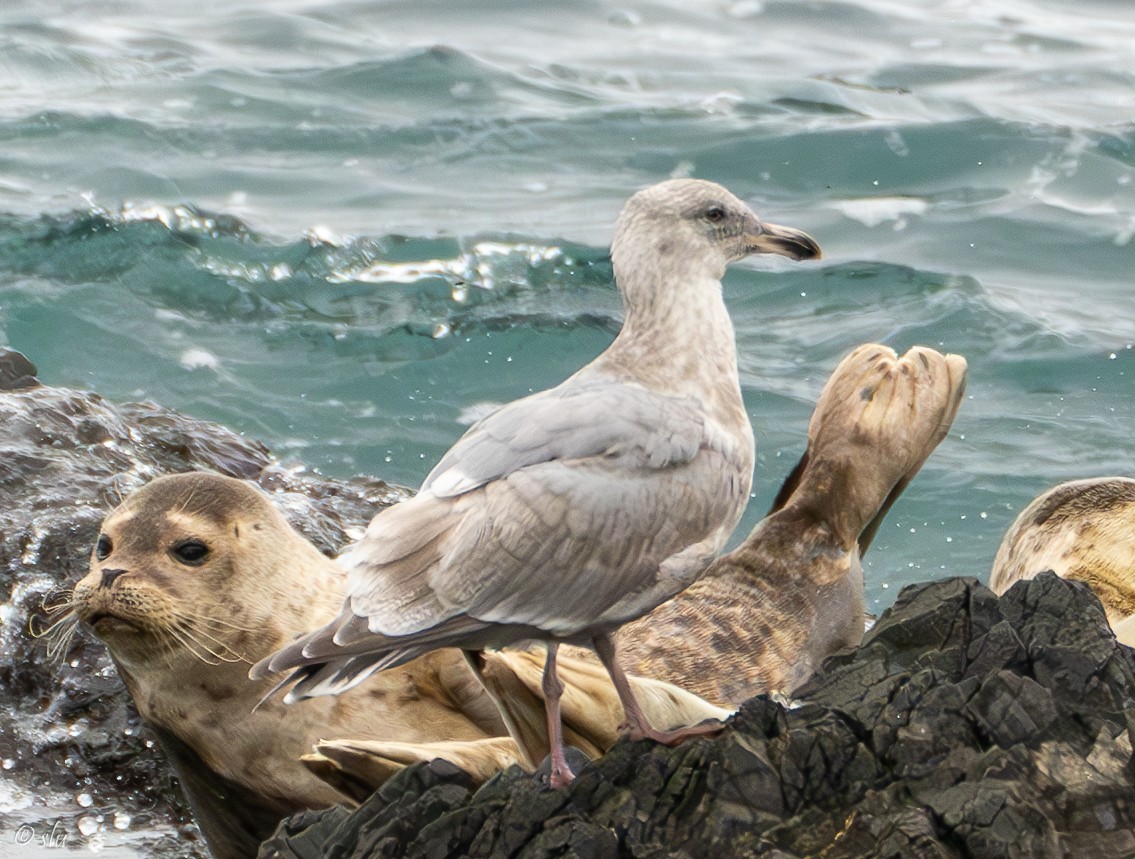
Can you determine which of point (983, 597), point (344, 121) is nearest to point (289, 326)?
point (344, 121)

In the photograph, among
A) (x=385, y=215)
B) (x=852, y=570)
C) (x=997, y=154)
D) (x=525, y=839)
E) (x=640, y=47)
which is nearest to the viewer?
(x=525, y=839)

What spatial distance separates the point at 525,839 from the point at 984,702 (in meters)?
0.79

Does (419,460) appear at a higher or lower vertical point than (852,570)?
lower

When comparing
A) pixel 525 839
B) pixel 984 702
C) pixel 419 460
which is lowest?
pixel 419 460

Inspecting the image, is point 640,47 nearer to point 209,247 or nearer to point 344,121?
point 344,121

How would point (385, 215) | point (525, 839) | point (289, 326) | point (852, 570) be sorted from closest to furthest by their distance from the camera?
point (525, 839) → point (852, 570) → point (289, 326) → point (385, 215)

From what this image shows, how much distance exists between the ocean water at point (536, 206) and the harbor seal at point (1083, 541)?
2526 millimetres

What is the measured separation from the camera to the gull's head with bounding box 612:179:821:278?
13.3ft

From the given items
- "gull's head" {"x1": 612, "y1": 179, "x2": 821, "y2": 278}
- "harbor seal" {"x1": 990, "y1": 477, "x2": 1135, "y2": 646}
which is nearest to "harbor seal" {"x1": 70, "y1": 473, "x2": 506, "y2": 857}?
"gull's head" {"x1": 612, "y1": 179, "x2": 821, "y2": 278}

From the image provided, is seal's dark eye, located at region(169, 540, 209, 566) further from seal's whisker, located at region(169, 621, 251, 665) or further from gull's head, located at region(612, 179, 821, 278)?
gull's head, located at region(612, 179, 821, 278)

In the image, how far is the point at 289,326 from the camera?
29.5 ft

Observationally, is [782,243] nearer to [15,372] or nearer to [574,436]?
[574,436]

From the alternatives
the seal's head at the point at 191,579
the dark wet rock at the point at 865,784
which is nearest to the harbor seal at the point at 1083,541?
the dark wet rock at the point at 865,784

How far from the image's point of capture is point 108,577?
3680 mm
